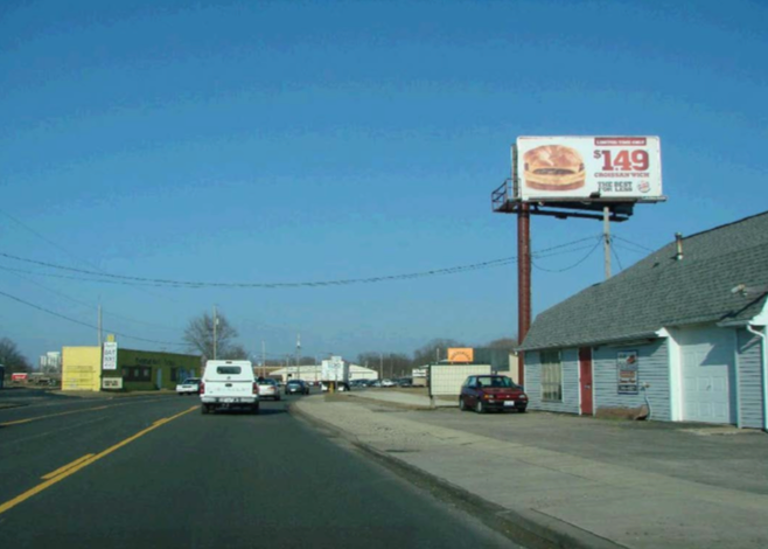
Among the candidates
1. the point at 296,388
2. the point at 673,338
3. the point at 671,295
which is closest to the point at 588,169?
the point at 671,295

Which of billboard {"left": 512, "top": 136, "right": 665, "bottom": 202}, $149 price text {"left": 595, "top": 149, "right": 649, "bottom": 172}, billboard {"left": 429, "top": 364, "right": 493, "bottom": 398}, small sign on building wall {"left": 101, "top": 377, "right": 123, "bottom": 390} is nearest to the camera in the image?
billboard {"left": 512, "top": 136, "right": 665, "bottom": 202}

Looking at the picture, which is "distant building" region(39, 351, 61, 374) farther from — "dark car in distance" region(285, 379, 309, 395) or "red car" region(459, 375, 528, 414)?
"red car" region(459, 375, 528, 414)

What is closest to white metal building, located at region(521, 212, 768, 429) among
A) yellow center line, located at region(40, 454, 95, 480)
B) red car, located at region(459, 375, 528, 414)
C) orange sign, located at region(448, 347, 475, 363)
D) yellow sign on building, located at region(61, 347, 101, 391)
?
red car, located at region(459, 375, 528, 414)

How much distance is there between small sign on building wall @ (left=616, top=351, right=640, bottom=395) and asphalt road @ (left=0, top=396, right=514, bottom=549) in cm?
1106

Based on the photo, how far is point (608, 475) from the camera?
39.3 ft

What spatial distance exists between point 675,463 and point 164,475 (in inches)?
343

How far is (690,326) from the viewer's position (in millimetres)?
22844

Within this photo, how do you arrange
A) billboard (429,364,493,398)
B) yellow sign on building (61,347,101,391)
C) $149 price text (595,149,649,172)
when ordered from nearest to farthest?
1. $149 price text (595,149,649,172)
2. billboard (429,364,493,398)
3. yellow sign on building (61,347,101,391)

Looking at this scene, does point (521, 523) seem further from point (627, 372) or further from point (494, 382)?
point (494, 382)

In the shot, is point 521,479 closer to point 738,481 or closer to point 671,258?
point 738,481

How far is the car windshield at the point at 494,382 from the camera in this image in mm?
32938

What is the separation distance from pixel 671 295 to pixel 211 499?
59.8ft

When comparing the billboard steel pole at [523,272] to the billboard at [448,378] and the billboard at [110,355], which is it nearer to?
the billboard at [448,378]

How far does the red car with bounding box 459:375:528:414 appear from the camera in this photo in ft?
104
